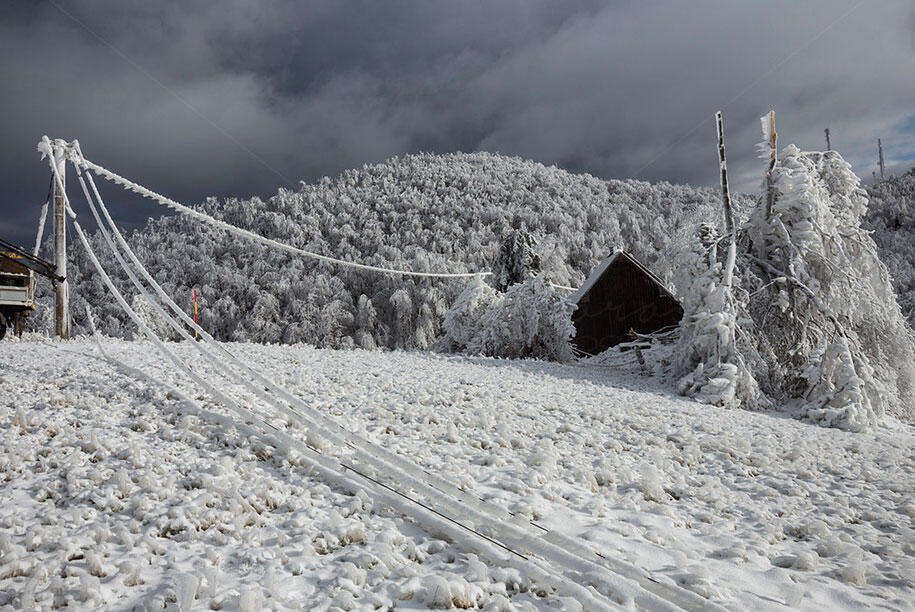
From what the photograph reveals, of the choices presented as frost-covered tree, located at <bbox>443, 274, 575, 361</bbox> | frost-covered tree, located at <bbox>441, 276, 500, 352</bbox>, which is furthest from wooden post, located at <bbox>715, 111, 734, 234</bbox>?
frost-covered tree, located at <bbox>441, 276, 500, 352</bbox>

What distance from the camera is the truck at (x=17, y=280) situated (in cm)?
1075

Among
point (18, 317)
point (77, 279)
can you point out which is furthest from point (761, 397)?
point (77, 279)

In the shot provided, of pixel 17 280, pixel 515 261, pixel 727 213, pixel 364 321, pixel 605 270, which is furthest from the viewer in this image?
pixel 364 321

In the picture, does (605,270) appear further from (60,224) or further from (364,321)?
(364,321)

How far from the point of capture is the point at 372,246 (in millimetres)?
77188

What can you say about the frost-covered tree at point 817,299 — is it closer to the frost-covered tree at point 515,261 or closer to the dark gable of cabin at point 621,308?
the dark gable of cabin at point 621,308

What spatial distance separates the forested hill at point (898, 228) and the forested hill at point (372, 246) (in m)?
17.8

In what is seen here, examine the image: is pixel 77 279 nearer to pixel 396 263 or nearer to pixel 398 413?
pixel 396 263

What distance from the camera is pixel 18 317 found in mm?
11414

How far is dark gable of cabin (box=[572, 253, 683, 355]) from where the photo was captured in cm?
2394

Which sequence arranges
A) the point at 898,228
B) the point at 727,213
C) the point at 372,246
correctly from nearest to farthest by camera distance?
the point at 727,213 → the point at 898,228 → the point at 372,246

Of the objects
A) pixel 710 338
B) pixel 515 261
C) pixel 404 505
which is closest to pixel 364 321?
pixel 515 261

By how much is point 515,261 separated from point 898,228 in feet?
169

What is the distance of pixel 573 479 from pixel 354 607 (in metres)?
3.15
